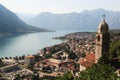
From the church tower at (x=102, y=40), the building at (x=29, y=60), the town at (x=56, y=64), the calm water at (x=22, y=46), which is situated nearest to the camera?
the church tower at (x=102, y=40)

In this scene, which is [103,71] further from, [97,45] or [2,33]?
[2,33]

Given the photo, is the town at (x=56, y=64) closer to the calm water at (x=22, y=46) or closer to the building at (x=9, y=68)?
the building at (x=9, y=68)

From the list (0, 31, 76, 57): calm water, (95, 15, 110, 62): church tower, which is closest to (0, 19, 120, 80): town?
(95, 15, 110, 62): church tower

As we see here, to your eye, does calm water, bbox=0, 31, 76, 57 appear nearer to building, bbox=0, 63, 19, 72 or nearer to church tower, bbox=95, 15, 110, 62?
building, bbox=0, 63, 19, 72

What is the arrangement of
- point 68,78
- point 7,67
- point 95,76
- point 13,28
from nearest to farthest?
point 95,76 → point 68,78 → point 7,67 → point 13,28

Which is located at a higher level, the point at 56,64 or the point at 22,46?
the point at 56,64

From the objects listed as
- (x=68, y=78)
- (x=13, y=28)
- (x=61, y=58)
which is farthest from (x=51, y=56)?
(x=13, y=28)

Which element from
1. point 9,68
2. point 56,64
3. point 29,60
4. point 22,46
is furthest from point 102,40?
point 22,46

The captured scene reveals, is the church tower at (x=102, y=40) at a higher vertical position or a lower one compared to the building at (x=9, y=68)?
higher

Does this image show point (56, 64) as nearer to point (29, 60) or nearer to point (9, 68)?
point (29, 60)

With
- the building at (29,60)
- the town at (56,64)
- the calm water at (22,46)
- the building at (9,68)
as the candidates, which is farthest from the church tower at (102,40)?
the calm water at (22,46)

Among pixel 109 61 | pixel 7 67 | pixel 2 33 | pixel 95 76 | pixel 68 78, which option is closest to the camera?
pixel 95 76
